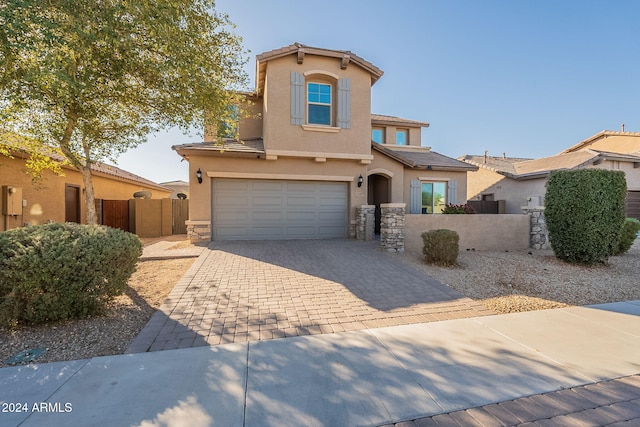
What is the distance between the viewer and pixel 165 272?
21.9ft

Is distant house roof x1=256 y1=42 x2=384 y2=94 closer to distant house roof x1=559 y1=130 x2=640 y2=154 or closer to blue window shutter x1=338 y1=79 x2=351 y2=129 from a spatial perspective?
blue window shutter x1=338 y1=79 x2=351 y2=129

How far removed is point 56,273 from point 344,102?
9.98m

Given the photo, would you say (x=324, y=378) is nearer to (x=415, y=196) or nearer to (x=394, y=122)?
(x=415, y=196)

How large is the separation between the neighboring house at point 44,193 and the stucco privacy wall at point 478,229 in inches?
428

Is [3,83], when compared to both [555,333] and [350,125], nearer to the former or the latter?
[350,125]

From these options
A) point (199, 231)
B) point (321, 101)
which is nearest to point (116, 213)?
point (199, 231)

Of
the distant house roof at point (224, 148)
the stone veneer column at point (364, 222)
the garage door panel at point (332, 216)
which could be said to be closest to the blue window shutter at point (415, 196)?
the stone veneer column at point (364, 222)

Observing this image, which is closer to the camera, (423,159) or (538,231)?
(538,231)

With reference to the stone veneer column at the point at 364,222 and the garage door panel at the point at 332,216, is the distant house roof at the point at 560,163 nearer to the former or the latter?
the stone veneer column at the point at 364,222

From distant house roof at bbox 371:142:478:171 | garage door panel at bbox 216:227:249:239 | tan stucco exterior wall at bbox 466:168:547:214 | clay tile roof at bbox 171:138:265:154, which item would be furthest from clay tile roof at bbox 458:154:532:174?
garage door panel at bbox 216:227:249:239

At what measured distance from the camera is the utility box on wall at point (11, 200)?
923 cm

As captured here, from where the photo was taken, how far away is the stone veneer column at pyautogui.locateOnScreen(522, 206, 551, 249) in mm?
9549

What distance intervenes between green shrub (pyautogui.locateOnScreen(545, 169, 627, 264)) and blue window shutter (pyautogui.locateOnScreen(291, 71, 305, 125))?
8674 millimetres

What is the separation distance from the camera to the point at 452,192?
14281 mm
